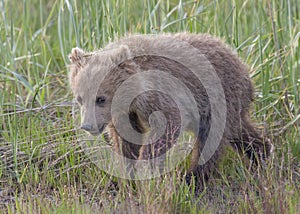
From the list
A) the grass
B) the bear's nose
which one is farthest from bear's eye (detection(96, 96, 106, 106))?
the grass

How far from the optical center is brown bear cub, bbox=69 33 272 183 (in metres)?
4.71

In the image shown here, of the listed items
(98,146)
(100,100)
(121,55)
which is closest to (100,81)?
(100,100)

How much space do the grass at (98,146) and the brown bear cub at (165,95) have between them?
0.81 feet

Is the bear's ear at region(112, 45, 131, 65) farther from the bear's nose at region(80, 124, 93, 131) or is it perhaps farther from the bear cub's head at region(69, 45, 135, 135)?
the bear's nose at region(80, 124, 93, 131)

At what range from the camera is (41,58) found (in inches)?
280

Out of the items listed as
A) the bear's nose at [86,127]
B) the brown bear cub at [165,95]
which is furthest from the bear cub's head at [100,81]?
the bear's nose at [86,127]

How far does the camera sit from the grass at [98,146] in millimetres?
4082

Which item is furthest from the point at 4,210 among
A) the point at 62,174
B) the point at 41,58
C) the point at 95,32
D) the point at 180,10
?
the point at 41,58

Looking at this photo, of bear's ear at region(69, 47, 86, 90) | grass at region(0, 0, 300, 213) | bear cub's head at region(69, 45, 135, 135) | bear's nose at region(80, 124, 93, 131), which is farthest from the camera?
bear's ear at region(69, 47, 86, 90)

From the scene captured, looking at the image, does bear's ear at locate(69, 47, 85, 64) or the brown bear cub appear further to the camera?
bear's ear at locate(69, 47, 85, 64)

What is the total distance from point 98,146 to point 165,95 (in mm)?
807

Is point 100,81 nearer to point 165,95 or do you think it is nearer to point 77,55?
point 77,55

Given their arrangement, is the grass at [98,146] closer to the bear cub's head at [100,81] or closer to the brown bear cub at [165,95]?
the brown bear cub at [165,95]

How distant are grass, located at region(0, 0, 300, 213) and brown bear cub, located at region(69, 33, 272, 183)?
0.81ft
